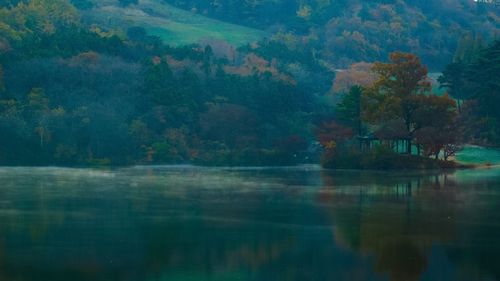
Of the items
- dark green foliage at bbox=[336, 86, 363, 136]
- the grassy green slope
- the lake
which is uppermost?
the grassy green slope

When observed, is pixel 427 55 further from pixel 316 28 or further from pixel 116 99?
pixel 116 99

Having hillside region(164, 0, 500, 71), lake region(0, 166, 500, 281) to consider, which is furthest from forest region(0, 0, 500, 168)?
hillside region(164, 0, 500, 71)

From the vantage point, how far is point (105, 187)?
4466 cm

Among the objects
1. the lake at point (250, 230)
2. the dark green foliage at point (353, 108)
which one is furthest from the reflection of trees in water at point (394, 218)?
the dark green foliage at point (353, 108)

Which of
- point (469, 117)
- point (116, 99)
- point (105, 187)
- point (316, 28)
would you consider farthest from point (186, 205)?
point (316, 28)

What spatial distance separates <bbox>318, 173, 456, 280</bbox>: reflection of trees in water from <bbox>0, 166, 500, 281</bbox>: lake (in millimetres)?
44

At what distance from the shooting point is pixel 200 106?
83000 mm

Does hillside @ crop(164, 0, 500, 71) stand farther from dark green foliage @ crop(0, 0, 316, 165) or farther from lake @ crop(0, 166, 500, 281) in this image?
lake @ crop(0, 166, 500, 281)

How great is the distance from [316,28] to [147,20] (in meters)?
26.2

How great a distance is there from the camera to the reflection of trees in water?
24250 mm

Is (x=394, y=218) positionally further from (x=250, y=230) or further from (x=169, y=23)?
(x=169, y=23)

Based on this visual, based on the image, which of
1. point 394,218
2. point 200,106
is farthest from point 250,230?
point 200,106

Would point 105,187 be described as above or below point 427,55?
below

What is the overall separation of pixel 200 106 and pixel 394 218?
52.4m
